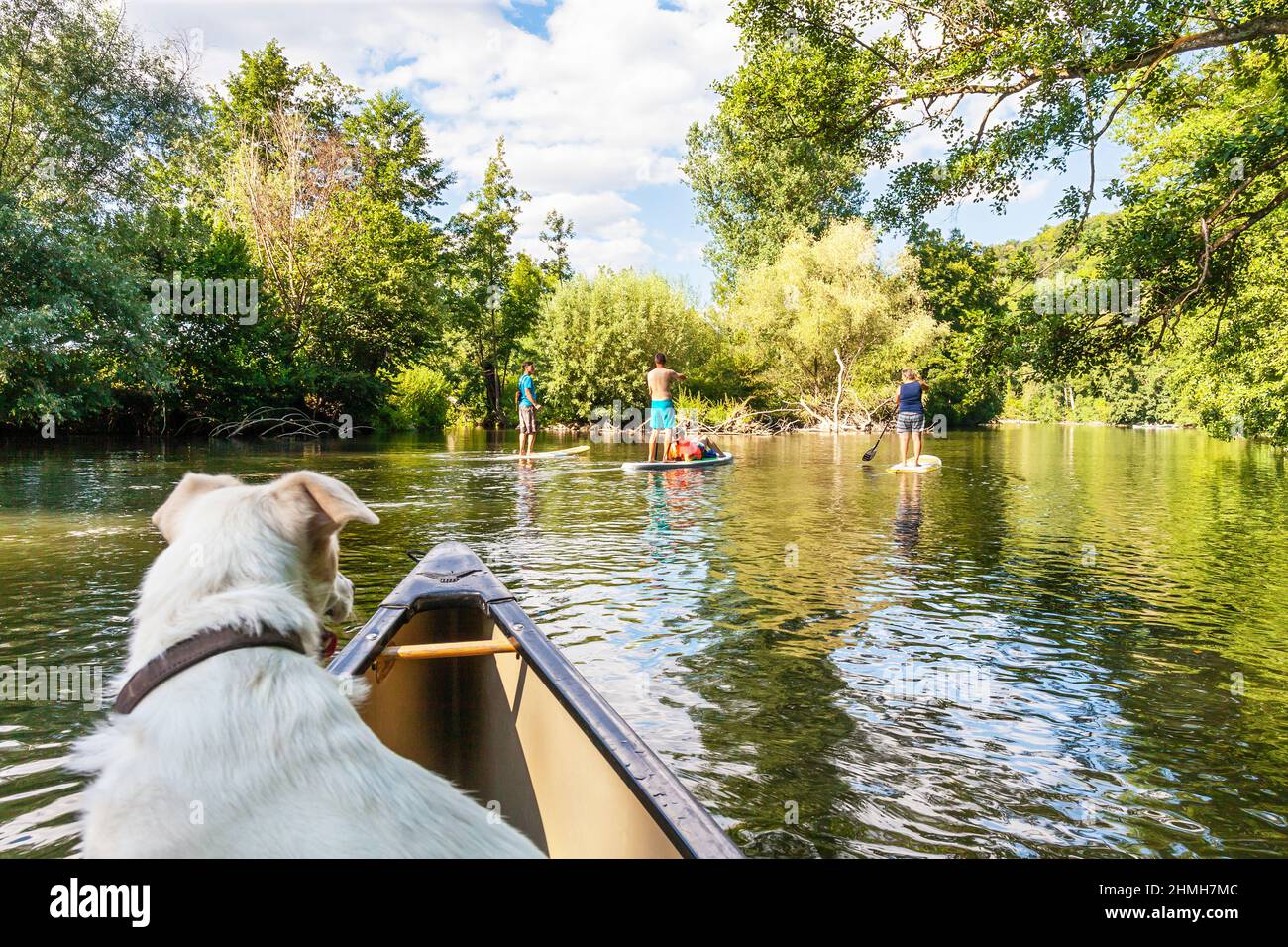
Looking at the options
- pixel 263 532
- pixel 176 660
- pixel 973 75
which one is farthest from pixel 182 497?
pixel 973 75

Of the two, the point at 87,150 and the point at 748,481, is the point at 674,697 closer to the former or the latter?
the point at 748,481

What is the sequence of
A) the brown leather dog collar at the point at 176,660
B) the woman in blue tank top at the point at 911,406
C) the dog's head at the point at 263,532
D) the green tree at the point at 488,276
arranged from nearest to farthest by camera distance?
the brown leather dog collar at the point at 176,660
the dog's head at the point at 263,532
the woman in blue tank top at the point at 911,406
the green tree at the point at 488,276

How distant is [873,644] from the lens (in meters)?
5.53

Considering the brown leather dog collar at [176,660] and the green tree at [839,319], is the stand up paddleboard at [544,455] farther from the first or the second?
the brown leather dog collar at [176,660]

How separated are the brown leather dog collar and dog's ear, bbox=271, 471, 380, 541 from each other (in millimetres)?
360

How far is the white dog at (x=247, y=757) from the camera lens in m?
1.39

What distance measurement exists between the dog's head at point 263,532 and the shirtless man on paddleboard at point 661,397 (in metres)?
14.2

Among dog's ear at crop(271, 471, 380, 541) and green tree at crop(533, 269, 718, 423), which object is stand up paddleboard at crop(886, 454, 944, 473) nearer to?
dog's ear at crop(271, 471, 380, 541)

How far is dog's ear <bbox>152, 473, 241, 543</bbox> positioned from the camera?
1.96 metres

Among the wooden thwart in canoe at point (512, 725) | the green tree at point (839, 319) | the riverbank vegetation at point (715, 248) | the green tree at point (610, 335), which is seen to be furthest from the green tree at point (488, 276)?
the wooden thwart in canoe at point (512, 725)

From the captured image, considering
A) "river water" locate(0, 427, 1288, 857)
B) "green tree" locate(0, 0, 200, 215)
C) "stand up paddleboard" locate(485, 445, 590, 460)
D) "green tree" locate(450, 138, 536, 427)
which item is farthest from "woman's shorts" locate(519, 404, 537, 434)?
"green tree" locate(450, 138, 536, 427)

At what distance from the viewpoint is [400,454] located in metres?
22.1
